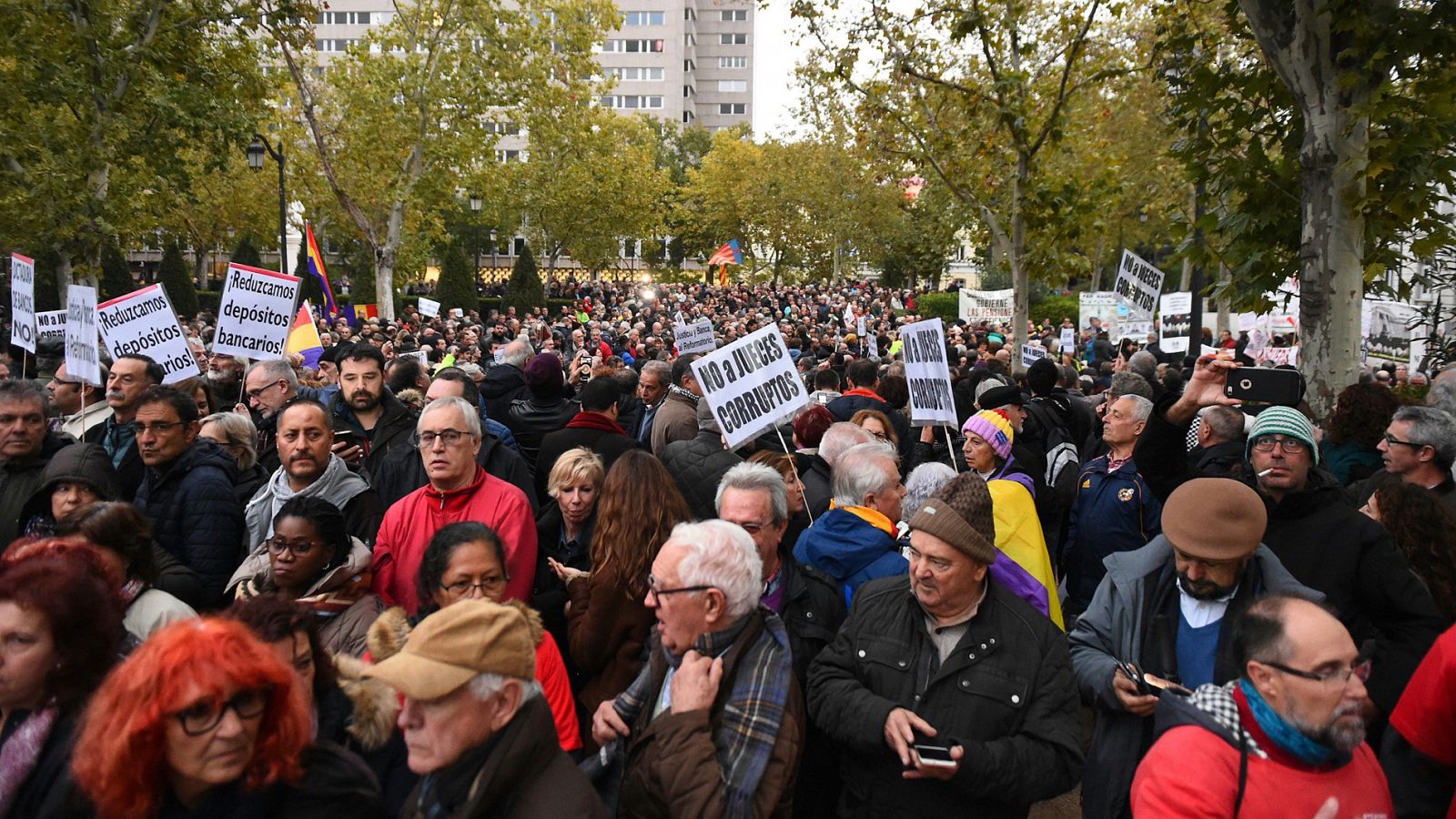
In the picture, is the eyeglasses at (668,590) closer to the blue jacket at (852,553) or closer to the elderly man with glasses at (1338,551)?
the blue jacket at (852,553)

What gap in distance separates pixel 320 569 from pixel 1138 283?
12.2 m

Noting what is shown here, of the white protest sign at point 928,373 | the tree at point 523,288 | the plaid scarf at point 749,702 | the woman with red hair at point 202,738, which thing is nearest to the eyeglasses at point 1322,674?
the plaid scarf at point 749,702

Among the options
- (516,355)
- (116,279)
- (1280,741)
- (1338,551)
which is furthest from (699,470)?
(116,279)

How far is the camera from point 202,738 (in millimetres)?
2416

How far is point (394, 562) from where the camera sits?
14.8ft

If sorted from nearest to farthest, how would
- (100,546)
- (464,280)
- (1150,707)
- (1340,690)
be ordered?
(1340,690), (1150,707), (100,546), (464,280)

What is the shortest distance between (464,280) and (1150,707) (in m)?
43.8

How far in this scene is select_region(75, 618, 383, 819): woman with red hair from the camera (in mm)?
2379

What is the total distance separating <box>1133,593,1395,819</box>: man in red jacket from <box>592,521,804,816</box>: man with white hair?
107cm

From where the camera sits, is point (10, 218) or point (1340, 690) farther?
point (10, 218)

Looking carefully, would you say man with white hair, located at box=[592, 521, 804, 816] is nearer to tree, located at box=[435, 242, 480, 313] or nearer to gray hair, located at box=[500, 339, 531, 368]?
gray hair, located at box=[500, 339, 531, 368]

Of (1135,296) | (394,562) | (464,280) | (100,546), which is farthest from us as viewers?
(464,280)

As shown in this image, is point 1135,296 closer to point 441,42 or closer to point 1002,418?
point 1002,418

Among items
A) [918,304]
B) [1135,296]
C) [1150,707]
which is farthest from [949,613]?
[918,304]
